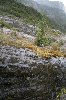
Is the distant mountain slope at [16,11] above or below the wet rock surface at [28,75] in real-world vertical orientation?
below

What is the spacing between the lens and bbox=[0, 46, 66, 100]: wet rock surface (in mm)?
17828

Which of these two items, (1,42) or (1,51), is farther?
(1,42)

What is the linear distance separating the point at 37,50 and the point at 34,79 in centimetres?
282

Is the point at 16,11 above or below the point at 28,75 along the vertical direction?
below

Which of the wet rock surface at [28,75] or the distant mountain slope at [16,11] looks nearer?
the wet rock surface at [28,75]

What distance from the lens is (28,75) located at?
18516 millimetres

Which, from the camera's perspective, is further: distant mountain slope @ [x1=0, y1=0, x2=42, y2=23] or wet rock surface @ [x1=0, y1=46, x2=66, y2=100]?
distant mountain slope @ [x1=0, y1=0, x2=42, y2=23]

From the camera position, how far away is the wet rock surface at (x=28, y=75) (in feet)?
58.5

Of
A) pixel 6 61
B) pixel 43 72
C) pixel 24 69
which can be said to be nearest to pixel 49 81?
pixel 43 72

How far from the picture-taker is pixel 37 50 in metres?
20.8

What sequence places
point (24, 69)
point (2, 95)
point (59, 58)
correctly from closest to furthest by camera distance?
1. point (2, 95)
2. point (24, 69)
3. point (59, 58)

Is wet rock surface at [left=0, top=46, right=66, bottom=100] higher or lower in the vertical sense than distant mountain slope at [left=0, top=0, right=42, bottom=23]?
higher

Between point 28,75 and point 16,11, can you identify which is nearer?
point 28,75

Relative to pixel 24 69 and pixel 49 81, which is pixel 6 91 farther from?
pixel 49 81
